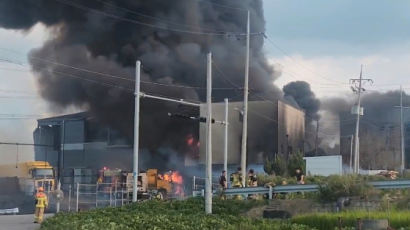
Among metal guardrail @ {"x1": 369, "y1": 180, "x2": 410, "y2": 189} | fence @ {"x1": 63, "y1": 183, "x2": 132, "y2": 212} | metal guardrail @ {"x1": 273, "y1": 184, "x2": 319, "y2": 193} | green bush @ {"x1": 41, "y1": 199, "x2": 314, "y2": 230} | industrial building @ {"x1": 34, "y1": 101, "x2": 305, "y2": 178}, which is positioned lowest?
fence @ {"x1": 63, "y1": 183, "x2": 132, "y2": 212}

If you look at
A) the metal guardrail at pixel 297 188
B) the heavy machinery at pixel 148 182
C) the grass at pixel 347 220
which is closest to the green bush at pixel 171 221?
the metal guardrail at pixel 297 188

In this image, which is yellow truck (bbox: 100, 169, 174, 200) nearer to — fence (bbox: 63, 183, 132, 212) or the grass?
fence (bbox: 63, 183, 132, 212)

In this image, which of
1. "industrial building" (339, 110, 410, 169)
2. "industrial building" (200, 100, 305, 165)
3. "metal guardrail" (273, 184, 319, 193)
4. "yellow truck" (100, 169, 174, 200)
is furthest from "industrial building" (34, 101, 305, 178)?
"metal guardrail" (273, 184, 319, 193)

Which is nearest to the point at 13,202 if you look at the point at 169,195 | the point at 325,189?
the point at 169,195

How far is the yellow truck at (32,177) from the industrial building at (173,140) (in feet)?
34.5

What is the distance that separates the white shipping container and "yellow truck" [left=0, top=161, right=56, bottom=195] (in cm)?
2067

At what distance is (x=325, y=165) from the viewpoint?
4881 centimetres

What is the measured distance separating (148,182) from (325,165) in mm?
14713

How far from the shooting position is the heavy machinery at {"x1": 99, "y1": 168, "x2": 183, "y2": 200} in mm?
40344

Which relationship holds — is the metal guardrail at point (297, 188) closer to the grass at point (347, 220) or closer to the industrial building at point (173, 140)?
the grass at point (347, 220)

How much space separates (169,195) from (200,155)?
2020 cm

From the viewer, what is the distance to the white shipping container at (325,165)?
47875 mm

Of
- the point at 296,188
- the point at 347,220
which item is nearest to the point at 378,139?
the point at 296,188

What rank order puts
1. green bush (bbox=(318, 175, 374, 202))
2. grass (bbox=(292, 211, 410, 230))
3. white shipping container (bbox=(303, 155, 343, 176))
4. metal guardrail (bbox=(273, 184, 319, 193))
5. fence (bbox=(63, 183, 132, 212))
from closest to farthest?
1. grass (bbox=(292, 211, 410, 230))
2. green bush (bbox=(318, 175, 374, 202))
3. metal guardrail (bbox=(273, 184, 319, 193))
4. fence (bbox=(63, 183, 132, 212))
5. white shipping container (bbox=(303, 155, 343, 176))
